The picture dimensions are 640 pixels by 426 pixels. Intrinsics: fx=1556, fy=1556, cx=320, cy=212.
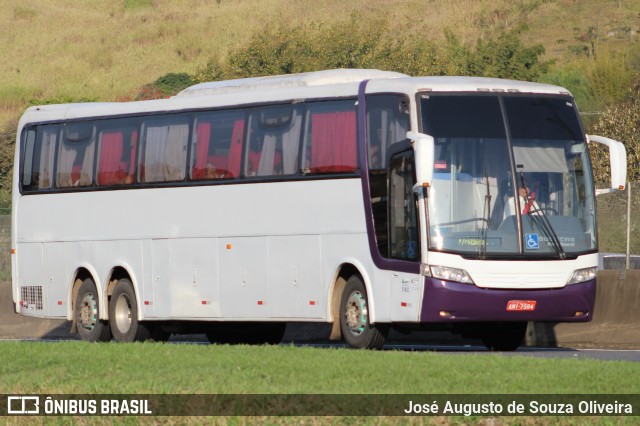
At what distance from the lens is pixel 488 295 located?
19.3 m

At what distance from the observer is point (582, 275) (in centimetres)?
1986

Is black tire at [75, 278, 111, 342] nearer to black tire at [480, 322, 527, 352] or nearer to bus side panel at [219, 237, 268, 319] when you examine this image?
bus side panel at [219, 237, 268, 319]

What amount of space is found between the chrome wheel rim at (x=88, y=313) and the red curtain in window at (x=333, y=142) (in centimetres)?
556

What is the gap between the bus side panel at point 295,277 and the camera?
21203mm

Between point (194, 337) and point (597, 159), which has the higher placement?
point (597, 159)

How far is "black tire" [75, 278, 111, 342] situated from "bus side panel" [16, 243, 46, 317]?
3.56 feet

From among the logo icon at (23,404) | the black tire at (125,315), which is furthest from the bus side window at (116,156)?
the logo icon at (23,404)

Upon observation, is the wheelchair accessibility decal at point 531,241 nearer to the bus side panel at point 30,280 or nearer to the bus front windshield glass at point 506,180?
the bus front windshield glass at point 506,180

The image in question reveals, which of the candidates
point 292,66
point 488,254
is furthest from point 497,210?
point 292,66

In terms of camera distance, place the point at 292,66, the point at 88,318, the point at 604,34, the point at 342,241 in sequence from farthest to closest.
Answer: the point at 604,34 < the point at 292,66 < the point at 88,318 < the point at 342,241

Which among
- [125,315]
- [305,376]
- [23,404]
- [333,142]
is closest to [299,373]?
[305,376]

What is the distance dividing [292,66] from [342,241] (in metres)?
48.7

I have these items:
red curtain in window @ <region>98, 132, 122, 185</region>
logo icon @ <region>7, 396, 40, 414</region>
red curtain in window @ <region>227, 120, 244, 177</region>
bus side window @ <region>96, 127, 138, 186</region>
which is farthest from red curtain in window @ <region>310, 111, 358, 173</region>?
logo icon @ <region>7, 396, 40, 414</region>

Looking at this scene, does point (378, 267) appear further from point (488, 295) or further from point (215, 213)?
point (215, 213)
